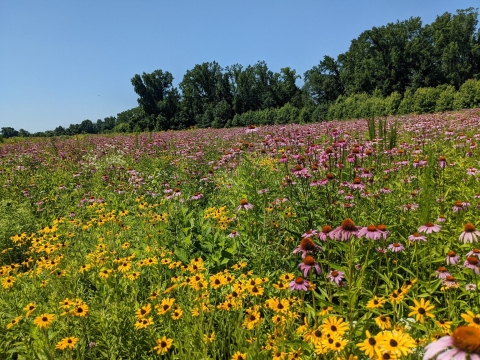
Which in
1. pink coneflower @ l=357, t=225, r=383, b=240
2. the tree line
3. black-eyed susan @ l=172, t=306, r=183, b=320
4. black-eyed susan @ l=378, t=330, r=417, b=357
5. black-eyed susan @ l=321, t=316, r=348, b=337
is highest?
the tree line

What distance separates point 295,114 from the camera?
2877 cm

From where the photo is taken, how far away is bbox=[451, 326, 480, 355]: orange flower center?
0.72 m

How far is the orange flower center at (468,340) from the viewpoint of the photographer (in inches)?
28.5

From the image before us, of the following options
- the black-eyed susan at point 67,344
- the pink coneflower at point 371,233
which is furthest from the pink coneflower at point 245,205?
the black-eyed susan at point 67,344

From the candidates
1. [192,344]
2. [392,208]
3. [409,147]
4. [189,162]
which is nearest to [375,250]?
[392,208]

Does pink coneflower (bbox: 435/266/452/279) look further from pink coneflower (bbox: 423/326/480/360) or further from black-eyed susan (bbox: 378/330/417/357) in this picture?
pink coneflower (bbox: 423/326/480/360)

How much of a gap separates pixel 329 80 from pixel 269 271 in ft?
197

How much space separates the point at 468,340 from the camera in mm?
727

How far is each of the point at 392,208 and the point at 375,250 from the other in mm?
572

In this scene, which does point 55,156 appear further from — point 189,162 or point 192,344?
point 192,344

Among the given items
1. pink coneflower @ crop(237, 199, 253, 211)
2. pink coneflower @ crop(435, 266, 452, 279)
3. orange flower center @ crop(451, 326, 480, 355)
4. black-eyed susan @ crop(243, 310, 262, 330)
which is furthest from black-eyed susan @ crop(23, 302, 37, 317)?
pink coneflower @ crop(435, 266, 452, 279)

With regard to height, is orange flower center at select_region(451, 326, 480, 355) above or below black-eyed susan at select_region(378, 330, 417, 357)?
above

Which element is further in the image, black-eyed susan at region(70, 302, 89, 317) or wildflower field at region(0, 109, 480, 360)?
black-eyed susan at region(70, 302, 89, 317)

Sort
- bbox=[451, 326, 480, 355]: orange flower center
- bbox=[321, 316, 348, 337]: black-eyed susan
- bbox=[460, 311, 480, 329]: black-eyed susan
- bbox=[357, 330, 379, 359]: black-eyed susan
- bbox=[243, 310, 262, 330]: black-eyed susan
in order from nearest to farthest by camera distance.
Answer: bbox=[451, 326, 480, 355]: orange flower center → bbox=[460, 311, 480, 329]: black-eyed susan → bbox=[357, 330, 379, 359]: black-eyed susan → bbox=[321, 316, 348, 337]: black-eyed susan → bbox=[243, 310, 262, 330]: black-eyed susan
